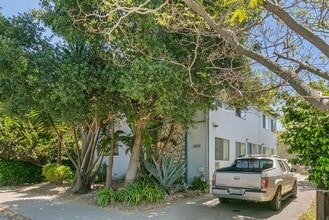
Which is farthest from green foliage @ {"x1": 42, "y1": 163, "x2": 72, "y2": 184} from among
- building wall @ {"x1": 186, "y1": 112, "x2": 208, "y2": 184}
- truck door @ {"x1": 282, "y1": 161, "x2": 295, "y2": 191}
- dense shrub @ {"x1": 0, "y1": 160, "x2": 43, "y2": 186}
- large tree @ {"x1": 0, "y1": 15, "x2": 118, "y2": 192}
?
truck door @ {"x1": 282, "y1": 161, "x2": 295, "y2": 191}

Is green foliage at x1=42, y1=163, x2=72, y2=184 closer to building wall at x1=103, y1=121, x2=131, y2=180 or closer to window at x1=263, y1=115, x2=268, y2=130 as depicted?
building wall at x1=103, y1=121, x2=131, y2=180

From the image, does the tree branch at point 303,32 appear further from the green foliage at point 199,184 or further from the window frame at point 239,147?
the window frame at point 239,147

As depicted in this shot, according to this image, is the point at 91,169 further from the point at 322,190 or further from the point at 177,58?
the point at 322,190

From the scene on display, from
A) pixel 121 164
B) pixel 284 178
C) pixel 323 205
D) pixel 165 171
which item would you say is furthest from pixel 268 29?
pixel 121 164

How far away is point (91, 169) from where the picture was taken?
1329 cm

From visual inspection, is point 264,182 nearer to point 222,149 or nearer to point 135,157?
point 135,157

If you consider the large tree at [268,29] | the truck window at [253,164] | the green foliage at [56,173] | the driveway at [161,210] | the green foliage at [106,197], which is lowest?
the driveway at [161,210]

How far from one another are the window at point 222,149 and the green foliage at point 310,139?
8.66 meters

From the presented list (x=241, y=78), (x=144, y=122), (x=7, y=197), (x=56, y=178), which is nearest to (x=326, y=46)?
(x=241, y=78)

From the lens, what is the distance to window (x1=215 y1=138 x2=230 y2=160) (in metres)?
15.5

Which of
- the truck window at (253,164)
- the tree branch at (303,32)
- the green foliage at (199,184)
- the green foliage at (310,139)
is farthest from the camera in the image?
the green foliage at (199,184)

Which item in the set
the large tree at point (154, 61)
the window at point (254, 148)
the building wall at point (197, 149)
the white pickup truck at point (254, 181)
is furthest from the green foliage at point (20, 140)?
the window at point (254, 148)

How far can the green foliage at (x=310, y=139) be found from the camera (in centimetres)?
621

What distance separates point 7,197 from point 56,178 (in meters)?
3.03
